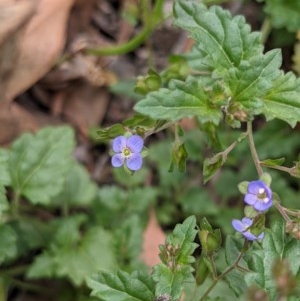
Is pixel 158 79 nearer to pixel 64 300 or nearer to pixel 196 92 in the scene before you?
pixel 196 92

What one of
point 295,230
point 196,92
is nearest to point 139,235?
point 196,92

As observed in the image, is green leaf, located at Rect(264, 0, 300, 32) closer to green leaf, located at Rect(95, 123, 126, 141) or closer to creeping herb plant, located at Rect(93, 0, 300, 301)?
creeping herb plant, located at Rect(93, 0, 300, 301)

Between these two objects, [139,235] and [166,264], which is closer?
[166,264]

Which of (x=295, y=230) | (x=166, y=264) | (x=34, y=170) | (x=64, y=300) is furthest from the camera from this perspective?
(x=64, y=300)

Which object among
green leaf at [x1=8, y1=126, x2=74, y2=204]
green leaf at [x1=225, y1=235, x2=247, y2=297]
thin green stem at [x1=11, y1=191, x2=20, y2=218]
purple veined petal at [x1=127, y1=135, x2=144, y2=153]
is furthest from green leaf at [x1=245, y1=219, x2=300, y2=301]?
thin green stem at [x1=11, y1=191, x2=20, y2=218]

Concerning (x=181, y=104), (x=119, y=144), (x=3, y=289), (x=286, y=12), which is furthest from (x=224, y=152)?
(x=3, y=289)

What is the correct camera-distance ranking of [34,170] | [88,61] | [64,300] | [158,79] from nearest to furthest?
[158,79] < [34,170] < [64,300] < [88,61]

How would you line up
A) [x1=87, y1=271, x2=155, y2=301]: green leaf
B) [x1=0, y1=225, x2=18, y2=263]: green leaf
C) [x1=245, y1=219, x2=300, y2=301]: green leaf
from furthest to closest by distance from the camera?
[x1=0, y1=225, x2=18, y2=263]: green leaf < [x1=87, y1=271, x2=155, y2=301]: green leaf < [x1=245, y1=219, x2=300, y2=301]: green leaf
